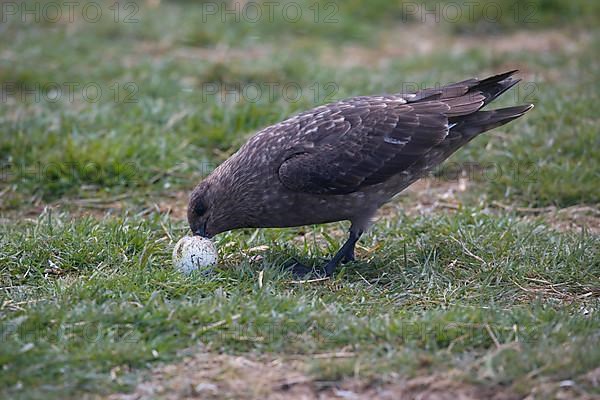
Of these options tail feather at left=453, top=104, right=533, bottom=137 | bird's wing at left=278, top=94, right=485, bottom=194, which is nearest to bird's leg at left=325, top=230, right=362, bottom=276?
bird's wing at left=278, top=94, right=485, bottom=194

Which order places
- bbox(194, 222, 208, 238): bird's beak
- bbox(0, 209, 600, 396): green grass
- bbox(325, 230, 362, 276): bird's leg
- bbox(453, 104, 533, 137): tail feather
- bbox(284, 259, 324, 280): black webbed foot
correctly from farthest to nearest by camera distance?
1. bbox(453, 104, 533, 137): tail feather
2. bbox(194, 222, 208, 238): bird's beak
3. bbox(325, 230, 362, 276): bird's leg
4. bbox(284, 259, 324, 280): black webbed foot
5. bbox(0, 209, 600, 396): green grass

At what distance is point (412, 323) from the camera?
4.48 meters

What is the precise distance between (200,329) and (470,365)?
51.2 inches

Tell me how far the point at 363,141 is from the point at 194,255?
4.03ft

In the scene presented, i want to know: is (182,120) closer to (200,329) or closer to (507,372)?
(200,329)

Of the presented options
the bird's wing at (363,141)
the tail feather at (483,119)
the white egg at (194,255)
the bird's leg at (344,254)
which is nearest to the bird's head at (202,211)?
the white egg at (194,255)

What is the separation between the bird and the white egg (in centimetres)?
26

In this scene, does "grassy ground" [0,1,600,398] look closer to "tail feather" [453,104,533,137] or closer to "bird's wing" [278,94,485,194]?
"bird's wing" [278,94,485,194]

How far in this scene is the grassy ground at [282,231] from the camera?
4.26 metres

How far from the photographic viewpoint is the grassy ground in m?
4.26

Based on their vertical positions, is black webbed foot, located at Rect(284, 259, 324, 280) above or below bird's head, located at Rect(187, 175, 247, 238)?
below

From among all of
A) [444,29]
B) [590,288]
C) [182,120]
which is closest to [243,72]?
[182,120]

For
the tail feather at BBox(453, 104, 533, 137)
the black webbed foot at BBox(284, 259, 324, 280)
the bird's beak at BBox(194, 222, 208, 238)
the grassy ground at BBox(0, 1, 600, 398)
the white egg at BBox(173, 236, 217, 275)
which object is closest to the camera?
the grassy ground at BBox(0, 1, 600, 398)

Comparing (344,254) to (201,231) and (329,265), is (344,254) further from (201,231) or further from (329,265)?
(201,231)
